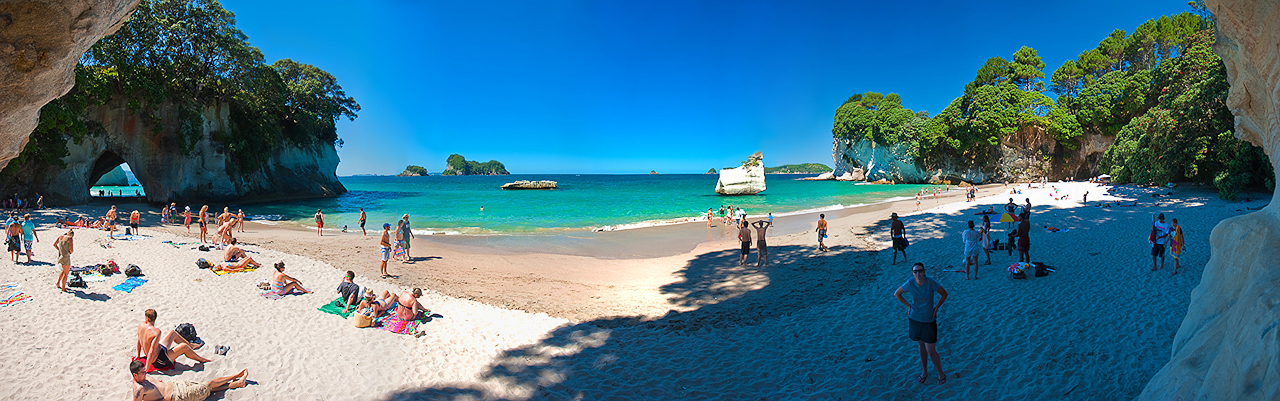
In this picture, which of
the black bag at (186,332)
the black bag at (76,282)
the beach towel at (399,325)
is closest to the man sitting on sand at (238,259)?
the black bag at (76,282)

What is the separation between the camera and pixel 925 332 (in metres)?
4.91

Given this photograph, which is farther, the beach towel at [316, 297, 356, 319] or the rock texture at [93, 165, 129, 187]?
the rock texture at [93, 165, 129, 187]

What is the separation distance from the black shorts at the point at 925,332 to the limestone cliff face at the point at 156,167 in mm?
37414

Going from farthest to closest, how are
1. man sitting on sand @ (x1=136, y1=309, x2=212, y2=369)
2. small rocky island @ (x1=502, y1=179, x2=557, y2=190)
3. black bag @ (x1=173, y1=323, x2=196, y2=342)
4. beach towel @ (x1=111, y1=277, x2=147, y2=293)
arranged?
1. small rocky island @ (x1=502, y1=179, x2=557, y2=190)
2. beach towel @ (x1=111, y1=277, x2=147, y2=293)
3. black bag @ (x1=173, y1=323, x2=196, y2=342)
4. man sitting on sand @ (x1=136, y1=309, x2=212, y2=369)

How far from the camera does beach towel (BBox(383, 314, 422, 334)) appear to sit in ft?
23.4

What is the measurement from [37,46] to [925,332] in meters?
7.19

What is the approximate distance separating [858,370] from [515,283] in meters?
7.54

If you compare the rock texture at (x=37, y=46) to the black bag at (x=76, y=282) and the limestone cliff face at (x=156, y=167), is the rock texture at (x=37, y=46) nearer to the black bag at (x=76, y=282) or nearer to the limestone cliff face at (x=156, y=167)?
the black bag at (x=76, y=282)

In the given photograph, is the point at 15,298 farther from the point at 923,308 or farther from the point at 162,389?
the point at 923,308

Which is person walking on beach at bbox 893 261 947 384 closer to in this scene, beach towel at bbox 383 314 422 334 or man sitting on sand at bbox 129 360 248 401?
beach towel at bbox 383 314 422 334

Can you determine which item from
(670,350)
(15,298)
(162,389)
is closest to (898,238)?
(670,350)

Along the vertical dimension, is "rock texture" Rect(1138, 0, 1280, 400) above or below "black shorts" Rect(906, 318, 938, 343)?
above

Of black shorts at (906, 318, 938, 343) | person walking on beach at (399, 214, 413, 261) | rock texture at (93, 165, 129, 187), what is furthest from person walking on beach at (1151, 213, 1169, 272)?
rock texture at (93, 165, 129, 187)

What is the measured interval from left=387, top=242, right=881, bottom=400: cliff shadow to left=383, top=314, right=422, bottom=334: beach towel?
70.3 inches
